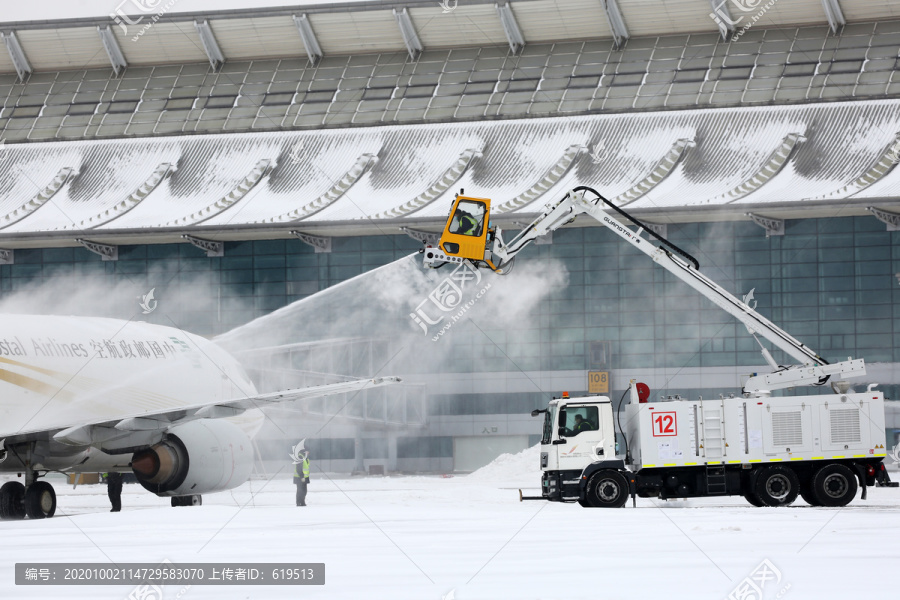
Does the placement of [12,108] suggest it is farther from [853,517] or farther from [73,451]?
[853,517]

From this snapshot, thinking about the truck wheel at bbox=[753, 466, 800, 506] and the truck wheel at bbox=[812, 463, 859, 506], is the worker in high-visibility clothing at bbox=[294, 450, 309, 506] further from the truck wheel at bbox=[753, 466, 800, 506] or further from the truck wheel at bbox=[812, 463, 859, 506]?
the truck wheel at bbox=[812, 463, 859, 506]

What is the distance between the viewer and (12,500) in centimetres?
2623

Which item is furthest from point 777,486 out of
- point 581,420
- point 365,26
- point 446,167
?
point 365,26

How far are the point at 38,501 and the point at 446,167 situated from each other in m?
34.1

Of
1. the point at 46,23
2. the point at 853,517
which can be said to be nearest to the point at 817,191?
the point at 853,517

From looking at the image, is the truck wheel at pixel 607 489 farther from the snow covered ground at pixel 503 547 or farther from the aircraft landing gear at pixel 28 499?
the aircraft landing gear at pixel 28 499

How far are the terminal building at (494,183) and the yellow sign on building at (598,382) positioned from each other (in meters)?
0.20

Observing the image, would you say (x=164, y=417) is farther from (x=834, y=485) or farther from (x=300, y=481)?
(x=834, y=485)

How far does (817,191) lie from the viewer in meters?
51.1

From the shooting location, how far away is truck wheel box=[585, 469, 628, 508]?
26359 mm

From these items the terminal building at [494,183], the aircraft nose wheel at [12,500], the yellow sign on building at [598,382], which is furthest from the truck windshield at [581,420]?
the yellow sign on building at [598,382]

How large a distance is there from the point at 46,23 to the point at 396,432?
31.7 metres

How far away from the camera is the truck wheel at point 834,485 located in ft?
87.1

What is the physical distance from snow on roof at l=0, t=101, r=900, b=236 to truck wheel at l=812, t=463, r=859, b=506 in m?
25.9
